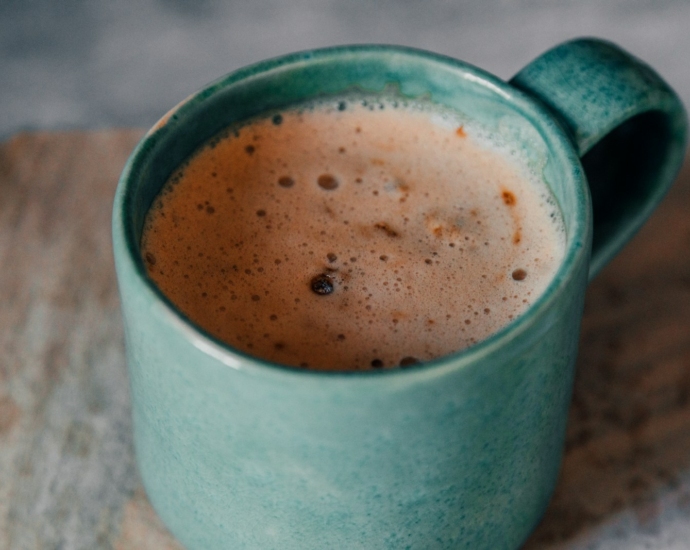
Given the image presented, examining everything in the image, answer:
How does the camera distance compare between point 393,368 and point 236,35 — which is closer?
point 393,368

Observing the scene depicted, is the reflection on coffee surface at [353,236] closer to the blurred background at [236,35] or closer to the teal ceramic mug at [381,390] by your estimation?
the teal ceramic mug at [381,390]

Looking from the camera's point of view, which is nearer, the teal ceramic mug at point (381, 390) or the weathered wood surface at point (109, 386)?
the teal ceramic mug at point (381, 390)

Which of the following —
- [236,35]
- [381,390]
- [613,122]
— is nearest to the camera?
[381,390]

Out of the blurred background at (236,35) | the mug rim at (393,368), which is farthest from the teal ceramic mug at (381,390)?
the blurred background at (236,35)

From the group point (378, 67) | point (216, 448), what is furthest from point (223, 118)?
point (216, 448)

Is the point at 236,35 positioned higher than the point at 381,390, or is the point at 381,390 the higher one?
the point at 381,390

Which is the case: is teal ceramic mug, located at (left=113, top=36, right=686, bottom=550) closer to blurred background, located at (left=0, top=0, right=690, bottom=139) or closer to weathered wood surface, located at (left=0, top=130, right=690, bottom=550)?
weathered wood surface, located at (left=0, top=130, right=690, bottom=550)

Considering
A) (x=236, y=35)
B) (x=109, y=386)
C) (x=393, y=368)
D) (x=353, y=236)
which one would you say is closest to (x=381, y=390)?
(x=393, y=368)

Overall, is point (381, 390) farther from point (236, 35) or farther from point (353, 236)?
point (236, 35)
